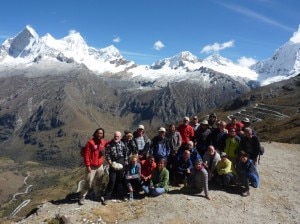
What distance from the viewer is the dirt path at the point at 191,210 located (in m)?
25.8

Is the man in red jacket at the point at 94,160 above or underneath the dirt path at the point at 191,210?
above

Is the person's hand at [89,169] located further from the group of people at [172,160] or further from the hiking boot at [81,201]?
the hiking boot at [81,201]

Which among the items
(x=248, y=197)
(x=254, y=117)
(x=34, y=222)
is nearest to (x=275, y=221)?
(x=248, y=197)

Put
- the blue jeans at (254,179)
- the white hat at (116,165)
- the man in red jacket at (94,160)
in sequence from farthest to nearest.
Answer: the blue jeans at (254,179)
the white hat at (116,165)
the man in red jacket at (94,160)

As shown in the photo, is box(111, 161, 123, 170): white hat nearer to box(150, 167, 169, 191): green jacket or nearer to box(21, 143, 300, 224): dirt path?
box(21, 143, 300, 224): dirt path

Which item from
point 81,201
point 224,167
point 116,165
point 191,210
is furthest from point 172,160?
point 81,201

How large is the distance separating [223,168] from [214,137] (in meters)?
2.77

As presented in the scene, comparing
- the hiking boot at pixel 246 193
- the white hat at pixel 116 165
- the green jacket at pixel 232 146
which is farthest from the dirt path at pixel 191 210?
the green jacket at pixel 232 146

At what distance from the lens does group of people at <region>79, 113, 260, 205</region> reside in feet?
90.5

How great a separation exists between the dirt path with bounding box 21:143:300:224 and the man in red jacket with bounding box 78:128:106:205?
130cm

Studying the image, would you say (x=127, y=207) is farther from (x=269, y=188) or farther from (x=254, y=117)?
(x=254, y=117)

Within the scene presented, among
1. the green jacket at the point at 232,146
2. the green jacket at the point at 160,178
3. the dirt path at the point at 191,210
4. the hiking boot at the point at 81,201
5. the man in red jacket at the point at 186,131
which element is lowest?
the dirt path at the point at 191,210

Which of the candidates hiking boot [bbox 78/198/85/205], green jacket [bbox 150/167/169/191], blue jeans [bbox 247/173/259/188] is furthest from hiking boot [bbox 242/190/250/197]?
hiking boot [bbox 78/198/85/205]

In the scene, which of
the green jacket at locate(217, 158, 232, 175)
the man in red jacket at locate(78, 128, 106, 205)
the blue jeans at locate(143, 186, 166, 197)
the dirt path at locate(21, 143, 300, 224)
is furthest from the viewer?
the green jacket at locate(217, 158, 232, 175)
